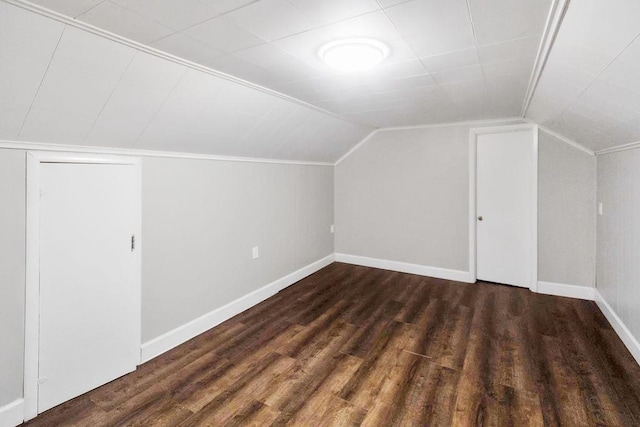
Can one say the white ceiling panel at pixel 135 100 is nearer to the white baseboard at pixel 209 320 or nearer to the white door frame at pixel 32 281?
the white door frame at pixel 32 281

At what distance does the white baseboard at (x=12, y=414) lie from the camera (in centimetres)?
182

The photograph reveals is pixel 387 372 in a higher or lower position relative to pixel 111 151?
lower

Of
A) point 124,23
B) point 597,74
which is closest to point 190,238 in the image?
point 124,23

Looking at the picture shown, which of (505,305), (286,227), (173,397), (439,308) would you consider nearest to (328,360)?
(173,397)

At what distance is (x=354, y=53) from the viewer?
1883mm

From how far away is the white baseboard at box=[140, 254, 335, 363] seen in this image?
8.52ft

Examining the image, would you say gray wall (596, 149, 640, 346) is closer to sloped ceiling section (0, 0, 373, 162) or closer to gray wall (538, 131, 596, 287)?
gray wall (538, 131, 596, 287)

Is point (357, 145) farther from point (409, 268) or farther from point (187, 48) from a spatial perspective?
point (187, 48)

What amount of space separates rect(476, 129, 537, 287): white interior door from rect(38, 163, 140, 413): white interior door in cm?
410

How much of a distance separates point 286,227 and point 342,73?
2332 mm

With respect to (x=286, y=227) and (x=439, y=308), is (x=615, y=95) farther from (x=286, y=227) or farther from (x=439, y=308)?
(x=286, y=227)

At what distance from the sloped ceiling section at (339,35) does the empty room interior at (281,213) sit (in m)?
0.02

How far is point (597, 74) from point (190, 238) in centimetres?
308

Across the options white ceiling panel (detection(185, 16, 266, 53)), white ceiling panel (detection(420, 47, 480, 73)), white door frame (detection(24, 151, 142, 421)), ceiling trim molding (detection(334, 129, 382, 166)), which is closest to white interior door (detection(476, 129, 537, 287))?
ceiling trim molding (detection(334, 129, 382, 166))
